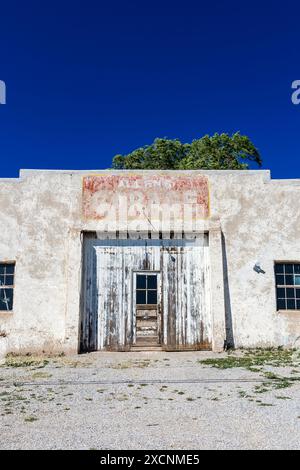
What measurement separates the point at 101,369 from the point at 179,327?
3092 mm

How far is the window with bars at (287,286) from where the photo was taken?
39.9ft

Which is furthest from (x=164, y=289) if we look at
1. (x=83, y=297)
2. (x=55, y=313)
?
(x=55, y=313)

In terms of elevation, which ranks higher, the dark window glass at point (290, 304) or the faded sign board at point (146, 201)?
the faded sign board at point (146, 201)

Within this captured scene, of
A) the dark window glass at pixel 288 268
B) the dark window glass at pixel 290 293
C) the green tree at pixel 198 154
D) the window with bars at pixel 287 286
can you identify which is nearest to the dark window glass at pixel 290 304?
the window with bars at pixel 287 286

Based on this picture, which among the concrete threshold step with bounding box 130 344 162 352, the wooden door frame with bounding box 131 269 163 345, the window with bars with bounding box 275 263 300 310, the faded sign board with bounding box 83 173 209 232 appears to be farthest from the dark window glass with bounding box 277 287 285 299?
A: the concrete threshold step with bounding box 130 344 162 352

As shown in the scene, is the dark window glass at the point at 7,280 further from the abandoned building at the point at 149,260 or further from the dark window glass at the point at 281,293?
the dark window glass at the point at 281,293

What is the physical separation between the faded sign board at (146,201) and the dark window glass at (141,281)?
52.2 inches

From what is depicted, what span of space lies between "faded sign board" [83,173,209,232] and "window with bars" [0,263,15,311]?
261cm

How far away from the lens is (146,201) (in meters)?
12.4

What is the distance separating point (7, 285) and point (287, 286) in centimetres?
791

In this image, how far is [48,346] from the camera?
1156 centimetres
